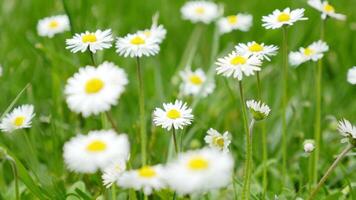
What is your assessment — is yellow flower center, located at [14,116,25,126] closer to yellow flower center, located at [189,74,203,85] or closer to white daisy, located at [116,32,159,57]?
white daisy, located at [116,32,159,57]

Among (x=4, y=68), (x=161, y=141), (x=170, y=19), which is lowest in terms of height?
(x=161, y=141)

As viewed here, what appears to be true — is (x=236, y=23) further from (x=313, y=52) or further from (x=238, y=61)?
(x=238, y=61)

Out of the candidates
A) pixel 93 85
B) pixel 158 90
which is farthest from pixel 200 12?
pixel 93 85

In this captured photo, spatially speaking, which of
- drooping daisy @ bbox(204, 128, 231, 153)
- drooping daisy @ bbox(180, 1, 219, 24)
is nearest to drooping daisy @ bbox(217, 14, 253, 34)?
drooping daisy @ bbox(180, 1, 219, 24)

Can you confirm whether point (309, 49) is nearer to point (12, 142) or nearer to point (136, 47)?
point (136, 47)

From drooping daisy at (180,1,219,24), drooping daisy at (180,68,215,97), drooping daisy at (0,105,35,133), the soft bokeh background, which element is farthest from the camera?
drooping daisy at (180,1,219,24)

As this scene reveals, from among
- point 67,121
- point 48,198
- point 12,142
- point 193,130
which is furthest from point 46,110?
point 48,198
